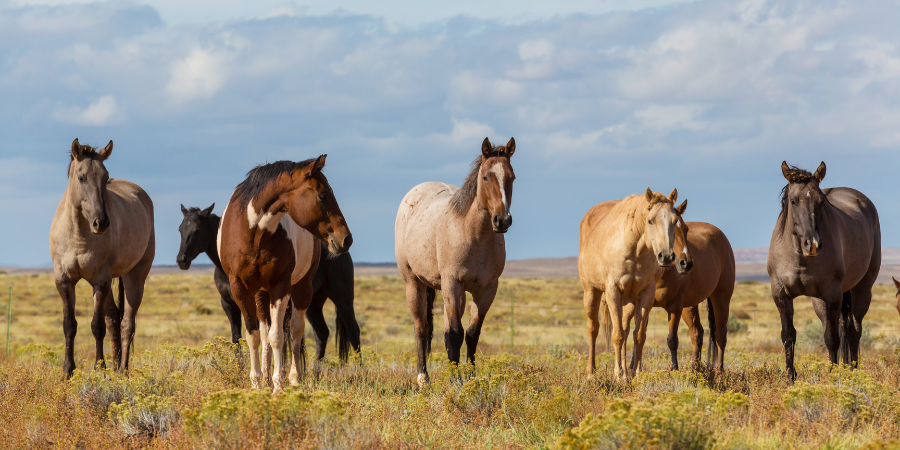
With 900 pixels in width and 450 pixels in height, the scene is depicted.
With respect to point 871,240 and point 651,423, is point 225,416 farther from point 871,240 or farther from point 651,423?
point 871,240

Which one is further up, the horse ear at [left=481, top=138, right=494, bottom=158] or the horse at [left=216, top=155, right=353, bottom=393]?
the horse ear at [left=481, top=138, right=494, bottom=158]

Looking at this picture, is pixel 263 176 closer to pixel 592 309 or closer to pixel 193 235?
pixel 592 309

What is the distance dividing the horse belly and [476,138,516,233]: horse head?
191 centimetres

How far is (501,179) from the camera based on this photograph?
23.6 ft

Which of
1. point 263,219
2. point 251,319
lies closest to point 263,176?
point 263,219

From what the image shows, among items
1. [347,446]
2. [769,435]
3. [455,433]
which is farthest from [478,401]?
[769,435]

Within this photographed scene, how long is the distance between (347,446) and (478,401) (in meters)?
1.96

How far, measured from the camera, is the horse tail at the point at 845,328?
958cm

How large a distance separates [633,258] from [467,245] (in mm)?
1866

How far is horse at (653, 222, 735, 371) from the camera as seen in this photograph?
377 inches

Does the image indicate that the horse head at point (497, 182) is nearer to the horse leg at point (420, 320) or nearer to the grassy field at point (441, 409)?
the grassy field at point (441, 409)

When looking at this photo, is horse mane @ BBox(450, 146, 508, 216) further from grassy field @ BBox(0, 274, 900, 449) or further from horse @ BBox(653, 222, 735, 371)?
horse @ BBox(653, 222, 735, 371)

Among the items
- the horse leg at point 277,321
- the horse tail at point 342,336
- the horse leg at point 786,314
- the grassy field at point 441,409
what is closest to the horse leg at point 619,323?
the grassy field at point 441,409

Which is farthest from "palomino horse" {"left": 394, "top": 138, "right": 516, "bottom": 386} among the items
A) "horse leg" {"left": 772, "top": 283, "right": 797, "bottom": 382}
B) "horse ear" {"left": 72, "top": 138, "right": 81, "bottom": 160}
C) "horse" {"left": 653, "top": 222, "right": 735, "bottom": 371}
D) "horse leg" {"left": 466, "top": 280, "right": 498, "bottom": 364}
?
"horse ear" {"left": 72, "top": 138, "right": 81, "bottom": 160}
